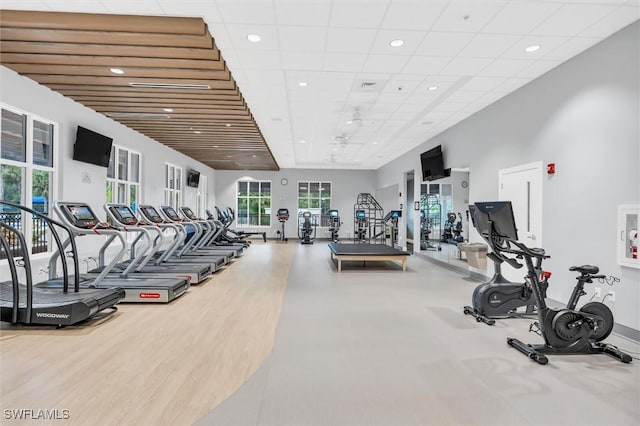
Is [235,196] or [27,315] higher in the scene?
[235,196]

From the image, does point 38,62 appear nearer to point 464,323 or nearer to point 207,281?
point 207,281

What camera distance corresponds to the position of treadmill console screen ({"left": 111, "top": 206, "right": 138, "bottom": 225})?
5500 millimetres

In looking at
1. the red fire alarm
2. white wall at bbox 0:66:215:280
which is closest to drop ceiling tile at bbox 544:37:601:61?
the red fire alarm

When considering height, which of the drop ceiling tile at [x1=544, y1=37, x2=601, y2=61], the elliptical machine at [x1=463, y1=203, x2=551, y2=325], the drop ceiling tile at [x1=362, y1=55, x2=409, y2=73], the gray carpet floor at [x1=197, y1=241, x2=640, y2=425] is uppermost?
the drop ceiling tile at [x1=362, y1=55, x2=409, y2=73]

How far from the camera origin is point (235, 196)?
1620 cm

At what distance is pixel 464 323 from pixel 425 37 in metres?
3.46

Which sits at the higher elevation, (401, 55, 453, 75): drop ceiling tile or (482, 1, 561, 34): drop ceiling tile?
(401, 55, 453, 75): drop ceiling tile

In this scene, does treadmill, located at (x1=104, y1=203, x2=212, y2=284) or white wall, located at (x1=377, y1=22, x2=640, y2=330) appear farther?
treadmill, located at (x1=104, y1=203, x2=212, y2=284)

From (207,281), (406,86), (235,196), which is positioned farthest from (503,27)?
(235,196)

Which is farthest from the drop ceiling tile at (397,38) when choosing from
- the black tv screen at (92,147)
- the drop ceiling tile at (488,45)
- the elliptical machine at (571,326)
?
the black tv screen at (92,147)

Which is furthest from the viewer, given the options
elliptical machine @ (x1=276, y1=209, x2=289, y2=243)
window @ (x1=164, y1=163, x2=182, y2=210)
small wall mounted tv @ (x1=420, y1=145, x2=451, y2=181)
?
elliptical machine @ (x1=276, y1=209, x2=289, y2=243)

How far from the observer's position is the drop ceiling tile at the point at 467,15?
3.44m

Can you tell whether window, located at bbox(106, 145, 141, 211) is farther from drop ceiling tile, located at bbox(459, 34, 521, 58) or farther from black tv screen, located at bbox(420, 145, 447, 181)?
black tv screen, located at bbox(420, 145, 447, 181)

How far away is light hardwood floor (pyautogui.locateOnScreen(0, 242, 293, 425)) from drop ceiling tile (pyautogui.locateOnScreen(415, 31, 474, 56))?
3867 mm
